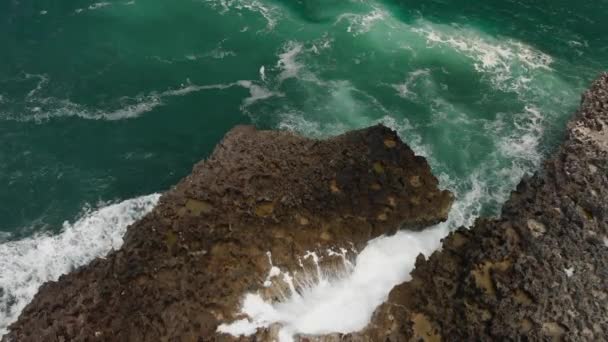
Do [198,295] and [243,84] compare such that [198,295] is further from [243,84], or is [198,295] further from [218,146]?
[243,84]

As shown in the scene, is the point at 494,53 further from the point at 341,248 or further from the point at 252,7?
the point at 341,248

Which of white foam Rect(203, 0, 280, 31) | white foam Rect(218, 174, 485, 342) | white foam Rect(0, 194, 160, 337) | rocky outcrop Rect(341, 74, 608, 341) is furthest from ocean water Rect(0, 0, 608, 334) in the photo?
rocky outcrop Rect(341, 74, 608, 341)

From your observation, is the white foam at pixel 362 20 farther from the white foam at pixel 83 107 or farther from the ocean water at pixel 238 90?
the white foam at pixel 83 107

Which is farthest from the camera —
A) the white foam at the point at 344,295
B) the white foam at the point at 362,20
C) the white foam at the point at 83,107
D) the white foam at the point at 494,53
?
the white foam at the point at 362,20

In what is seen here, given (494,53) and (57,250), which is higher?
(494,53)

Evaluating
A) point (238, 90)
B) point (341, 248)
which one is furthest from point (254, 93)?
point (341, 248)

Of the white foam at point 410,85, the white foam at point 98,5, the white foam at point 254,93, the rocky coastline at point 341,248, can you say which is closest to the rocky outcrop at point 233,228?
the rocky coastline at point 341,248

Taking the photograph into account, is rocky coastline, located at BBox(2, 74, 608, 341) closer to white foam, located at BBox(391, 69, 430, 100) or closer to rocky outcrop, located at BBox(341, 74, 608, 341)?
rocky outcrop, located at BBox(341, 74, 608, 341)
